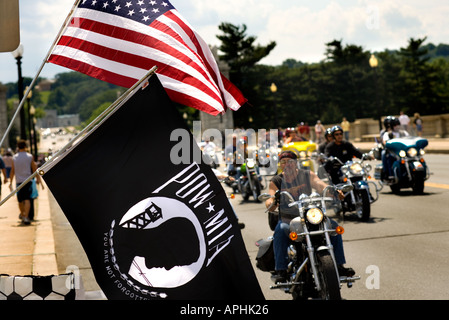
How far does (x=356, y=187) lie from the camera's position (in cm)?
1395

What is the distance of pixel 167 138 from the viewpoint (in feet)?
15.1

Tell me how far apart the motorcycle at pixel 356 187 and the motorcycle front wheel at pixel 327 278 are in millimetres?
7135

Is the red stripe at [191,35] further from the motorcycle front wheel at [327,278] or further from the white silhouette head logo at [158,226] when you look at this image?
the motorcycle front wheel at [327,278]

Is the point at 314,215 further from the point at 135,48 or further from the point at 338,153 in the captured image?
the point at 338,153

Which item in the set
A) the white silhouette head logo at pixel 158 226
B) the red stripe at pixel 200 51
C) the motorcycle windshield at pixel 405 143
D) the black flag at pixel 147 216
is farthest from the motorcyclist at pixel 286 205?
the motorcycle windshield at pixel 405 143

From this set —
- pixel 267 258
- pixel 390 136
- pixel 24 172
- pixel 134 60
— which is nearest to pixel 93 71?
pixel 134 60

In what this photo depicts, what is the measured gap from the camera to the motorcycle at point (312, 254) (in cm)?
665

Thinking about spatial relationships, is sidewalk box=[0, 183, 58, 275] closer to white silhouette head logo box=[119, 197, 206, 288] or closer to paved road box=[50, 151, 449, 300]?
paved road box=[50, 151, 449, 300]

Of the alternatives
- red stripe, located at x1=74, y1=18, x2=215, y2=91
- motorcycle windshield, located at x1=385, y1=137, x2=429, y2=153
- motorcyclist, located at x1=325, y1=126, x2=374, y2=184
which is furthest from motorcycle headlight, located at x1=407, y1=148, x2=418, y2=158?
red stripe, located at x1=74, y1=18, x2=215, y2=91

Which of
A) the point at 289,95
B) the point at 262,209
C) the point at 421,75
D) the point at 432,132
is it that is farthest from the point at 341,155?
the point at 289,95

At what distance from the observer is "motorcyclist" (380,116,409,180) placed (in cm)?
1772

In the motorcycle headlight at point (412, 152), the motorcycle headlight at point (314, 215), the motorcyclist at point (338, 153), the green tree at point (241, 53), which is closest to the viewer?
the motorcycle headlight at point (314, 215)

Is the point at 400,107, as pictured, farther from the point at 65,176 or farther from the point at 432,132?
the point at 65,176
